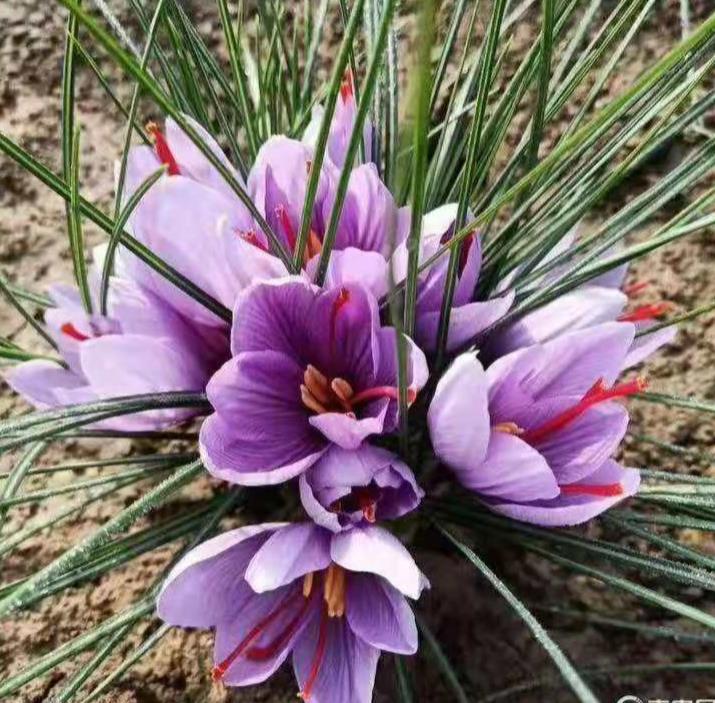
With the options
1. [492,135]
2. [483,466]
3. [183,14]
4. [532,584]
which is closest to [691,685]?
[532,584]

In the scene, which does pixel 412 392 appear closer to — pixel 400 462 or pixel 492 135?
pixel 400 462

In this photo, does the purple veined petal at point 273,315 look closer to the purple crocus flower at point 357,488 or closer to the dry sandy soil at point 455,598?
the purple crocus flower at point 357,488

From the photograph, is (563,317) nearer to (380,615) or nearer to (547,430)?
(547,430)

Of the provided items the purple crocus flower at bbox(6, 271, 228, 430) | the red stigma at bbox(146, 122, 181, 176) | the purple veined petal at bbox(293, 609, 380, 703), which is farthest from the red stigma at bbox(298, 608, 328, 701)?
the red stigma at bbox(146, 122, 181, 176)

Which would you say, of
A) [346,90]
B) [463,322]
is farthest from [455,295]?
[346,90]

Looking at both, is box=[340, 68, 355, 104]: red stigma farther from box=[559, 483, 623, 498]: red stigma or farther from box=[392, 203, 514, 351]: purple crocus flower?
box=[559, 483, 623, 498]: red stigma

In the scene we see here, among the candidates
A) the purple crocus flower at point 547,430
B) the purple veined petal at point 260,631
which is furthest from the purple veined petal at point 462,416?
the purple veined petal at point 260,631
